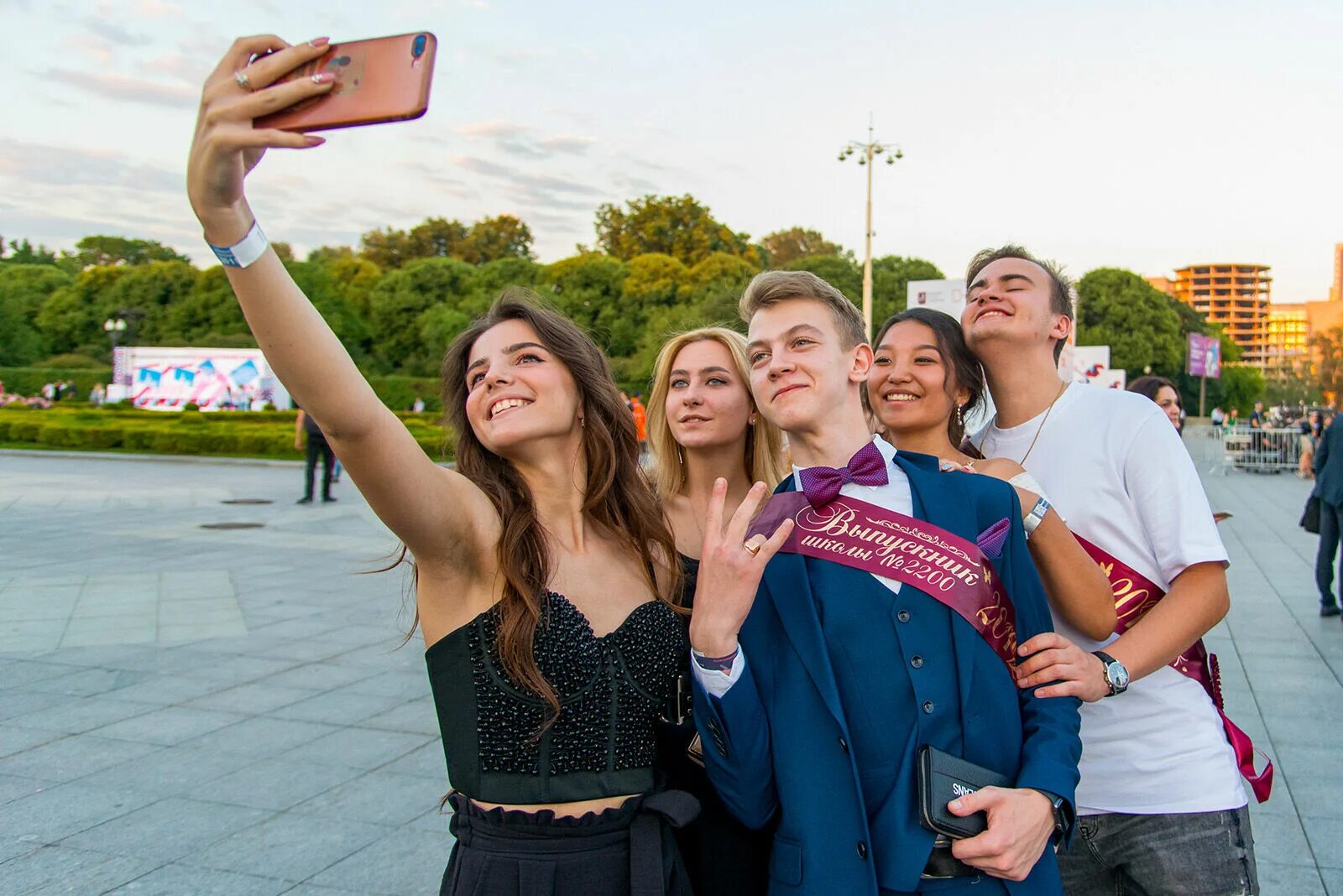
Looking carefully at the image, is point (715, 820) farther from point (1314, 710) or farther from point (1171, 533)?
point (1314, 710)

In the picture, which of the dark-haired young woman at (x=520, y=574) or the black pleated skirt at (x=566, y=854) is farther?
the black pleated skirt at (x=566, y=854)

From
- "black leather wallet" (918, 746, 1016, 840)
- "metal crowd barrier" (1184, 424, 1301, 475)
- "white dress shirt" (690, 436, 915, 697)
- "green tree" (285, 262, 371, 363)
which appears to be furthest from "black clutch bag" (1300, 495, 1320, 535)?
"green tree" (285, 262, 371, 363)

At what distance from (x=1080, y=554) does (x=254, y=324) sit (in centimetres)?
171

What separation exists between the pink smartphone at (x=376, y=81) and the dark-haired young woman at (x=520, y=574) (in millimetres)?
162

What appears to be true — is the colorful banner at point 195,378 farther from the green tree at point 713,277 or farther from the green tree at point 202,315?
the green tree at point 713,277

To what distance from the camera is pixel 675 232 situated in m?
59.8

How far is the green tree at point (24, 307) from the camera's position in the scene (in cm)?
5384

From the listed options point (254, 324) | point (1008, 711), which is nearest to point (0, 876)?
point (254, 324)

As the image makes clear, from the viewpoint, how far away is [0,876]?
12.0ft

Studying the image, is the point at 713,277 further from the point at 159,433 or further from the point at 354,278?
the point at 159,433

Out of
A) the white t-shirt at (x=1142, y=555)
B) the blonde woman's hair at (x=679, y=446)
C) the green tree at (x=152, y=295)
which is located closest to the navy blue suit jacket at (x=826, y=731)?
the white t-shirt at (x=1142, y=555)

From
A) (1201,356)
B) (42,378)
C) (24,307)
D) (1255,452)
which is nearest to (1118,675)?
(1255,452)

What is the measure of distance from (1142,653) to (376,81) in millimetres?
1884

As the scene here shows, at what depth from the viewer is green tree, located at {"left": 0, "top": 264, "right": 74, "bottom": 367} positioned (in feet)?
177
